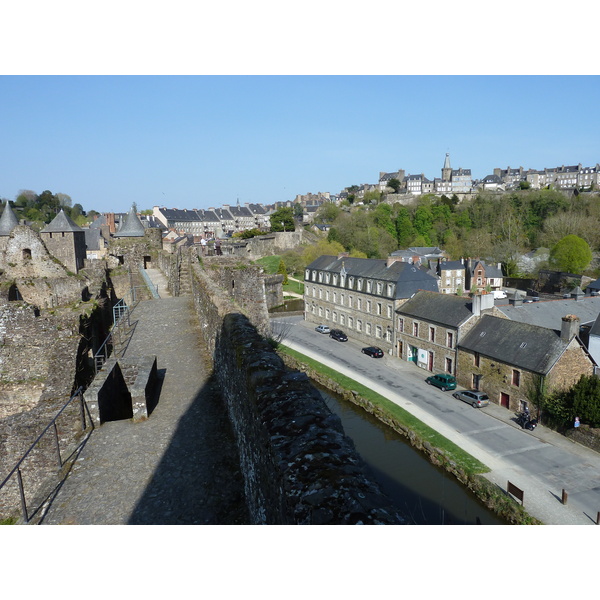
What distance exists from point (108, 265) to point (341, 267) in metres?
20.6

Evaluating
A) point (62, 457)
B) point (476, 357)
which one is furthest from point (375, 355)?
point (62, 457)

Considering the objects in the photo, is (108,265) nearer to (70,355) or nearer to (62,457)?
(70,355)

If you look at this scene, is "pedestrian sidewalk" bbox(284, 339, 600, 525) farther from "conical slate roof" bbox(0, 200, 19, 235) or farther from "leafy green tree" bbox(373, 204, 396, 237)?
"leafy green tree" bbox(373, 204, 396, 237)

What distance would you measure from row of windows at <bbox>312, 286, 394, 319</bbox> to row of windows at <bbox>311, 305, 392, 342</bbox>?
988mm

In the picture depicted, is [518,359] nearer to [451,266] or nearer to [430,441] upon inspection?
[430,441]

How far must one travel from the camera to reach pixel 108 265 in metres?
22.5

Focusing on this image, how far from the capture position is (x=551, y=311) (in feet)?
86.9

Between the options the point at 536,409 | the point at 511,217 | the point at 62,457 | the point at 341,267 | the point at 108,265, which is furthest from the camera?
the point at 511,217

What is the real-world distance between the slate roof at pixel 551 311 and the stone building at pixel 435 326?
5.80 feet

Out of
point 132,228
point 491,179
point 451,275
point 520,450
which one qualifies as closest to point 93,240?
point 132,228

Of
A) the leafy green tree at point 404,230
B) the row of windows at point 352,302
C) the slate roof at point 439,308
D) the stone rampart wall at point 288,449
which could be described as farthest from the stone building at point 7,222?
the leafy green tree at point 404,230

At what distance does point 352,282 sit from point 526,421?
61.9ft

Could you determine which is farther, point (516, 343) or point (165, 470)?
point (516, 343)

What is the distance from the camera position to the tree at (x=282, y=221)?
75.6m
